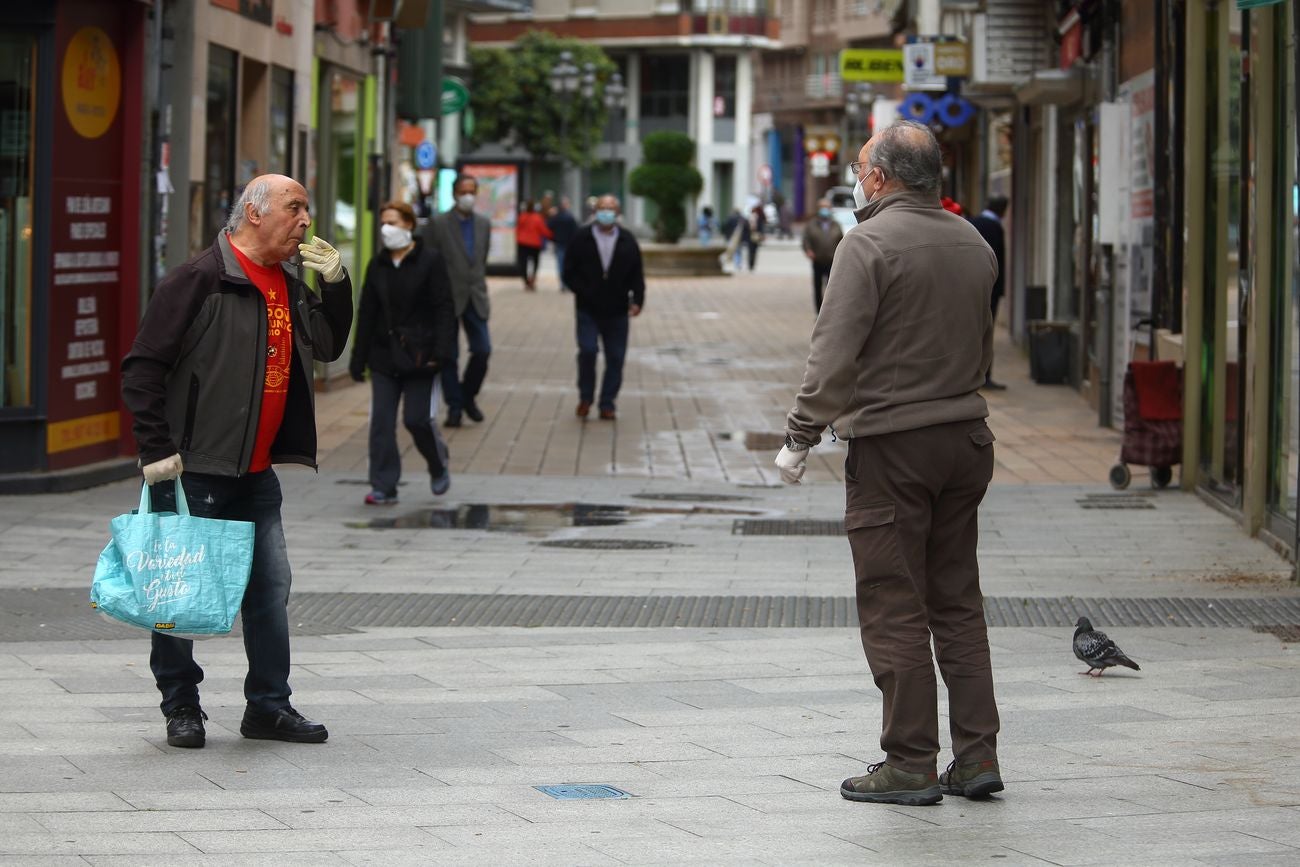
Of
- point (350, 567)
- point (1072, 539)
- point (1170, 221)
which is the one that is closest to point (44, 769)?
point (350, 567)

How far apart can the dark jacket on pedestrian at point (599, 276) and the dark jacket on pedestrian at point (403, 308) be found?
4.72m

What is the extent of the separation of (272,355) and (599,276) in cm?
1117

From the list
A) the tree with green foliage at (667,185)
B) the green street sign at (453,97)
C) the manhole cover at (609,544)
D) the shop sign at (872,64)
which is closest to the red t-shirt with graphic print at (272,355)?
the manhole cover at (609,544)

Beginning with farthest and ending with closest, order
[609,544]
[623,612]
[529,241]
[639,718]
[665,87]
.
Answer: [665,87], [529,241], [609,544], [623,612], [639,718]

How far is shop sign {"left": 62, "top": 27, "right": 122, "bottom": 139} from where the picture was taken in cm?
1277

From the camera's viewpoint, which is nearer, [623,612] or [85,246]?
[623,612]

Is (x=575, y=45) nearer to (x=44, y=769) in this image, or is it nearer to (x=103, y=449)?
(x=103, y=449)

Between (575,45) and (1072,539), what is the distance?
70415 millimetres

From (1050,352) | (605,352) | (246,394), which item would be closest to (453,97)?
(1050,352)

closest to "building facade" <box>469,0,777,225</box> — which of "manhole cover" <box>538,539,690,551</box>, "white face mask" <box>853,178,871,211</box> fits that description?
"manhole cover" <box>538,539,690,551</box>

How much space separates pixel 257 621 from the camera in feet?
21.1

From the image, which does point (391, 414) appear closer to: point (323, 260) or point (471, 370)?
point (471, 370)

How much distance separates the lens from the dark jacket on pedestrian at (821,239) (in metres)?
28.6

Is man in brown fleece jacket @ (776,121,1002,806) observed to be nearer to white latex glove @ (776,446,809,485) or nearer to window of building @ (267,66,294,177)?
white latex glove @ (776,446,809,485)
